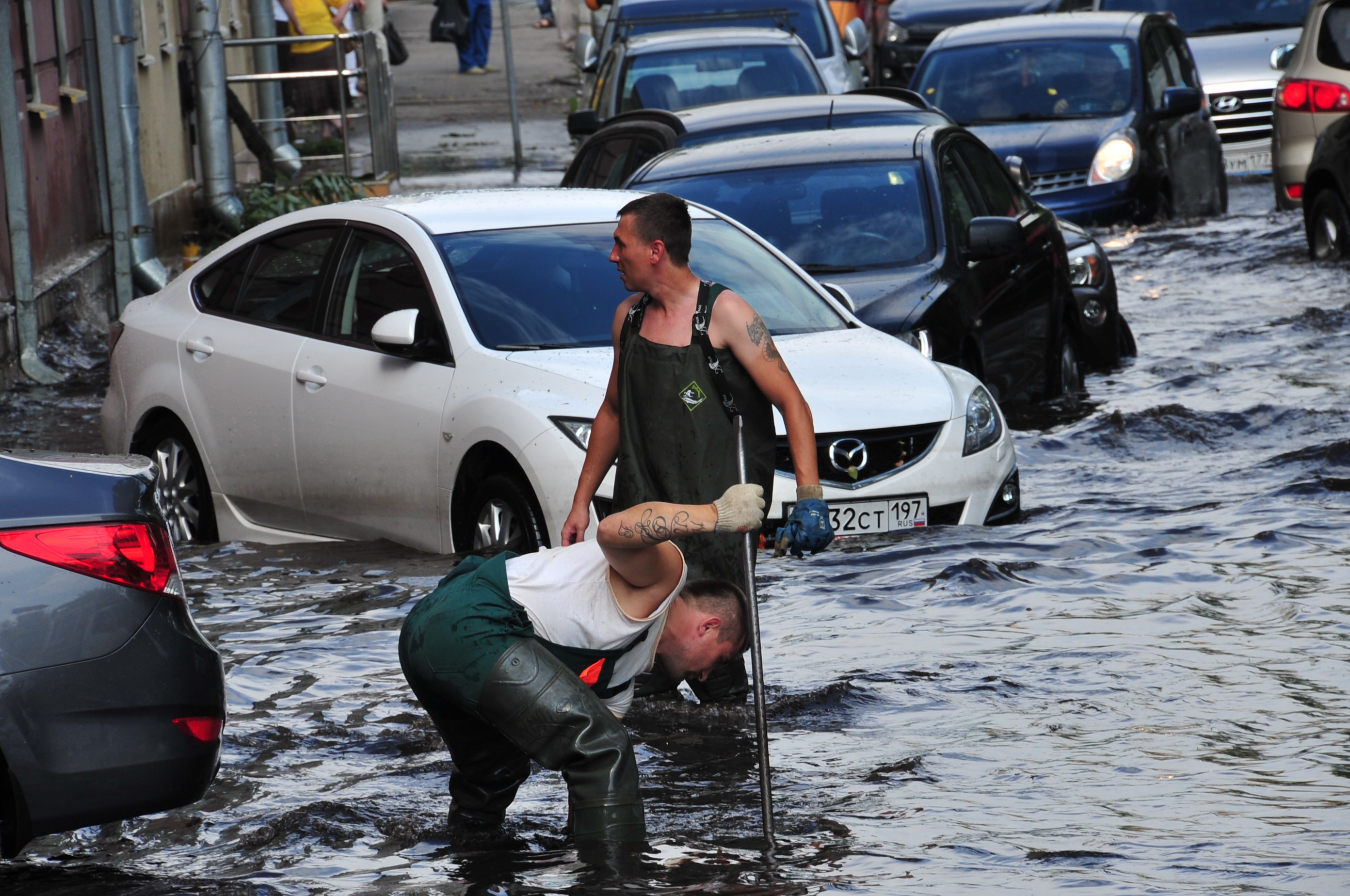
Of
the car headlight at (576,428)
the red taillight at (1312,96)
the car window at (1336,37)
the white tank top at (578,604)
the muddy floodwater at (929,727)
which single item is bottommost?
the muddy floodwater at (929,727)

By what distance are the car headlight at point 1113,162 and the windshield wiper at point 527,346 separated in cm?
891

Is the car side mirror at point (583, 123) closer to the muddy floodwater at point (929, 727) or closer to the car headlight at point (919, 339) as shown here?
the car headlight at point (919, 339)

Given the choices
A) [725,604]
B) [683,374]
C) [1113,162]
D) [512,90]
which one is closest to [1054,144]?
[1113,162]

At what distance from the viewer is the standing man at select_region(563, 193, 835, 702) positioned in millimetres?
5707

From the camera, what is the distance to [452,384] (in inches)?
295

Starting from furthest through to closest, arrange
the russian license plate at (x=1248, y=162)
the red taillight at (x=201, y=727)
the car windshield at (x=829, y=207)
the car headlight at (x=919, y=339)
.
→ the russian license plate at (x=1248, y=162) < the car windshield at (x=829, y=207) < the car headlight at (x=919, y=339) < the red taillight at (x=201, y=727)

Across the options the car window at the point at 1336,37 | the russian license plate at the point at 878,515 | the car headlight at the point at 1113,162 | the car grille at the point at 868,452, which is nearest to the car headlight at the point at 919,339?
the car grille at the point at 868,452

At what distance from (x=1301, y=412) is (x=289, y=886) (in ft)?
23.4

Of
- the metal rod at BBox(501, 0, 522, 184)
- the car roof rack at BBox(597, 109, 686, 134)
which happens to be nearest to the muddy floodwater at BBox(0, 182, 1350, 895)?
the car roof rack at BBox(597, 109, 686, 134)

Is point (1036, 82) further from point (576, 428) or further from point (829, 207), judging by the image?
point (576, 428)

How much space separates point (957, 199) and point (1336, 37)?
677cm

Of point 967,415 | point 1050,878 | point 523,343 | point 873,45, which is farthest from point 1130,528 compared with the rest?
point 873,45

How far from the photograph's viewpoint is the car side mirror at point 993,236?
Result: 9.59m

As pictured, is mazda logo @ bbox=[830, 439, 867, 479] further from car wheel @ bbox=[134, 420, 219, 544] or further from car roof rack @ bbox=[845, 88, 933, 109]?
car roof rack @ bbox=[845, 88, 933, 109]
